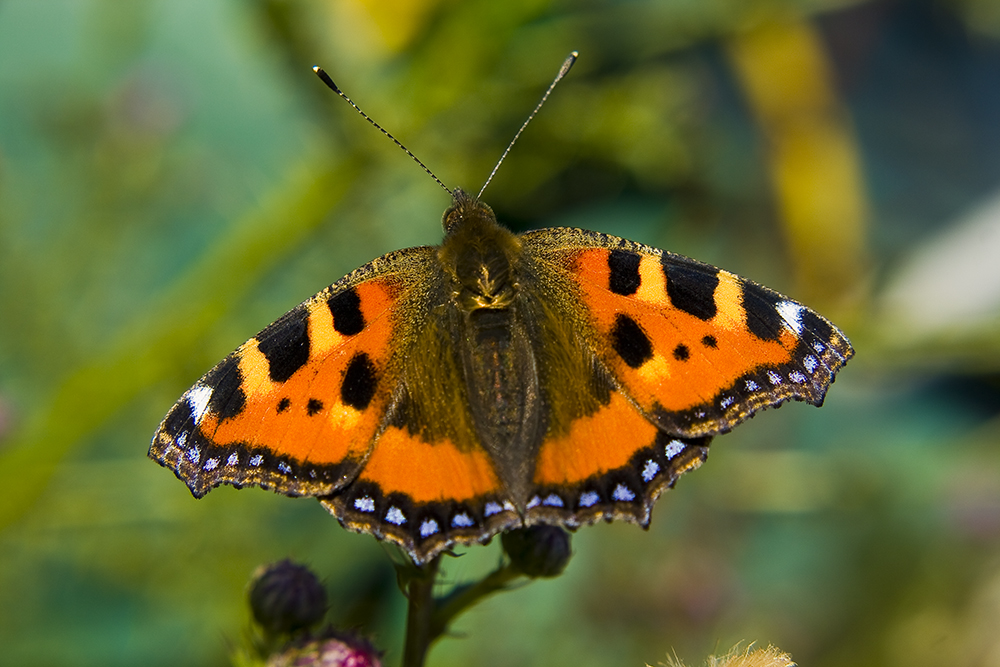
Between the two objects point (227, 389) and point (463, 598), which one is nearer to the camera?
point (227, 389)

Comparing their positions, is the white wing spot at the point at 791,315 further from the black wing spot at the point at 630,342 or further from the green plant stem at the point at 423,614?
the green plant stem at the point at 423,614

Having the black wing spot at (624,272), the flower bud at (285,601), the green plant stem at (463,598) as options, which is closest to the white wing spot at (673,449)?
the black wing spot at (624,272)

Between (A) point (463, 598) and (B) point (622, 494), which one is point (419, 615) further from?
(B) point (622, 494)

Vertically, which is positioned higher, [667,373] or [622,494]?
[667,373]

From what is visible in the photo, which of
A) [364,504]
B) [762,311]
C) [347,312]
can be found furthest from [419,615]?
[762,311]

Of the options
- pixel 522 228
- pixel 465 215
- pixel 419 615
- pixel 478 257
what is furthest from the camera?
pixel 522 228

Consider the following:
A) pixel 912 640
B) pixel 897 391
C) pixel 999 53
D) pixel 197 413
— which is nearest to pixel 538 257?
pixel 197 413

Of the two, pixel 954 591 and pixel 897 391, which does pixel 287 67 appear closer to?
pixel 954 591
